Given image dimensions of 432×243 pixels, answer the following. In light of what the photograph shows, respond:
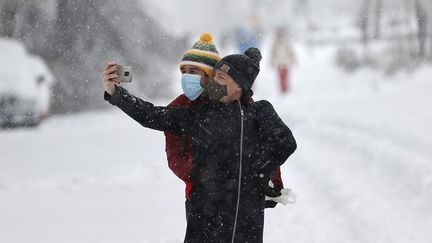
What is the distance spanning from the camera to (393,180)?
23.7ft

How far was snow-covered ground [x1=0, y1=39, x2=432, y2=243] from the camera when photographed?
595cm

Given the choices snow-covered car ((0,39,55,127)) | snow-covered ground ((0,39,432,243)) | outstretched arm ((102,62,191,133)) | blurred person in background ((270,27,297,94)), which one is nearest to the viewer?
outstretched arm ((102,62,191,133))

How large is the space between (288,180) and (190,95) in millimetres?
4871

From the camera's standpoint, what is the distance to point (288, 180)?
8.26 metres

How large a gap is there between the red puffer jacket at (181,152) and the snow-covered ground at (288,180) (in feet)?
6.92

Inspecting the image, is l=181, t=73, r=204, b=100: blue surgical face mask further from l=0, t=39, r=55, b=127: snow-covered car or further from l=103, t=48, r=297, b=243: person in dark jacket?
l=0, t=39, r=55, b=127: snow-covered car

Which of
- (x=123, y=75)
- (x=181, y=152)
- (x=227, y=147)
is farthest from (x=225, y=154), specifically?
(x=123, y=75)

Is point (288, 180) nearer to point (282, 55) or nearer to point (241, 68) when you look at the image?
point (241, 68)

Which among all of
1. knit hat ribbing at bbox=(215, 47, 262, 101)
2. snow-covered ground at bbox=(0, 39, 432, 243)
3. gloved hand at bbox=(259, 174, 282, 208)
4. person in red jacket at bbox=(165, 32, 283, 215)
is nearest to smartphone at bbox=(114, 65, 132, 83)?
person in red jacket at bbox=(165, 32, 283, 215)

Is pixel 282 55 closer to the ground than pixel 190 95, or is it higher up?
higher up

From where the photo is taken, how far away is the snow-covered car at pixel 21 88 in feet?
47.3

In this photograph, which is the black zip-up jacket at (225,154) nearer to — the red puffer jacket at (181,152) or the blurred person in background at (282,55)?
the red puffer jacket at (181,152)

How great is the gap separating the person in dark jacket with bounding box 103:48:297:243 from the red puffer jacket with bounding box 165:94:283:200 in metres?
0.04

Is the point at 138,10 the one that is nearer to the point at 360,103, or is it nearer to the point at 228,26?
the point at 360,103
